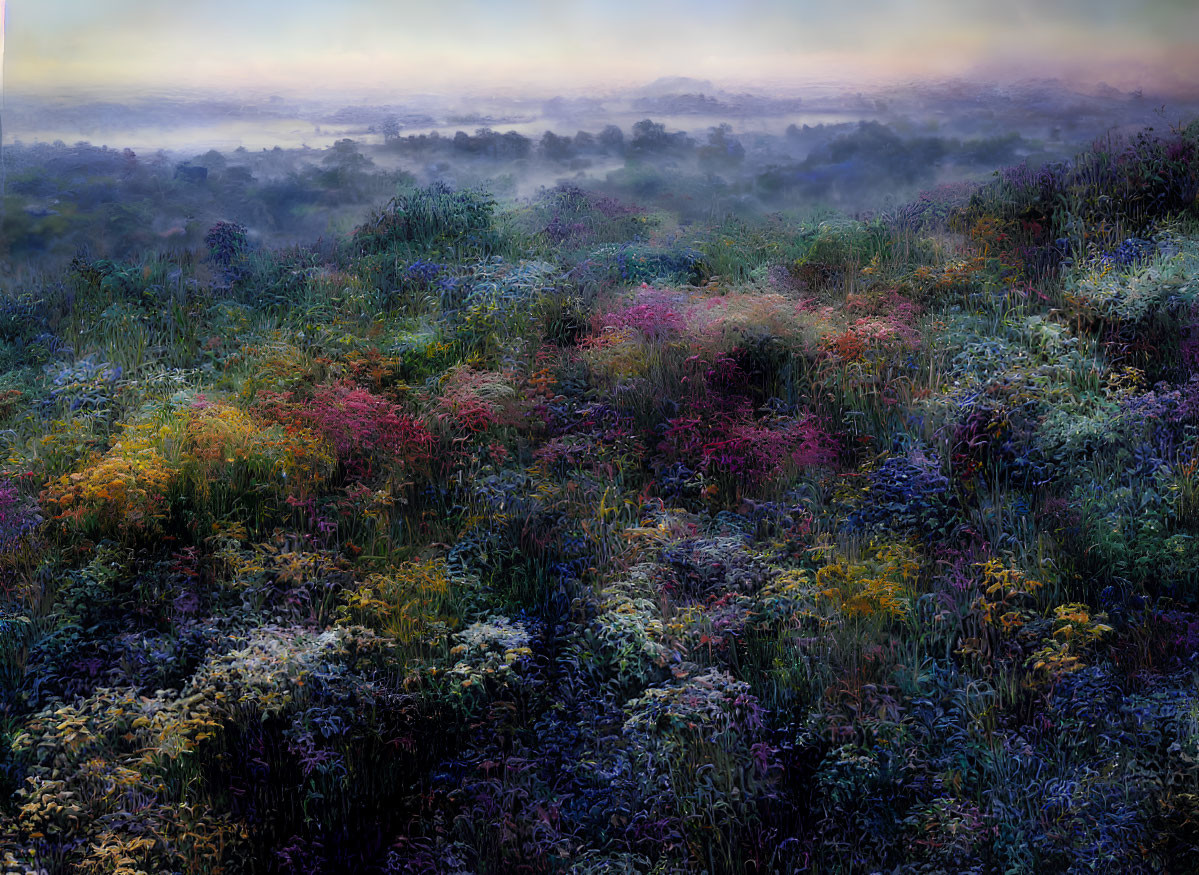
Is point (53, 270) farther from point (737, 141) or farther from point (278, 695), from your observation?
point (737, 141)

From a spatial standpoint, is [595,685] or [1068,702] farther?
[595,685]

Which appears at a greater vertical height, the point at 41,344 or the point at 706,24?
the point at 706,24

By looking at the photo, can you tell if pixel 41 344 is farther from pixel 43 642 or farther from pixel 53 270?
pixel 43 642

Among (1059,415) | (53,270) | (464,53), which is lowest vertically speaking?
(1059,415)

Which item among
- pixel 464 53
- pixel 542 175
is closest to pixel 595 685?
pixel 542 175

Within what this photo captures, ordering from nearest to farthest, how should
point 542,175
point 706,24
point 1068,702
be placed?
point 1068,702 < point 706,24 < point 542,175

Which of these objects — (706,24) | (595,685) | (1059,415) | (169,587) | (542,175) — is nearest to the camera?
(595,685)
